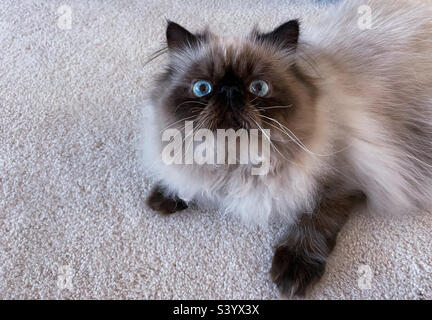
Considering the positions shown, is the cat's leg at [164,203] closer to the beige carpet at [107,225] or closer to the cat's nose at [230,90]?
the beige carpet at [107,225]

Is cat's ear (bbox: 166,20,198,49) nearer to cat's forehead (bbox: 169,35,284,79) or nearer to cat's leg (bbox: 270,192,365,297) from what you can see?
cat's forehead (bbox: 169,35,284,79)

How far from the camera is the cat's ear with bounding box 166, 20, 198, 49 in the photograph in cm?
98

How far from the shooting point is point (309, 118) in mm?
899

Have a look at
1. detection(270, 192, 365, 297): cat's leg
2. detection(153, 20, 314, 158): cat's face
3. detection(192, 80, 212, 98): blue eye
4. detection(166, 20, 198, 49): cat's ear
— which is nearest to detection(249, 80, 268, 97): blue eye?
detection(153, 20, 314, 158): cat's face

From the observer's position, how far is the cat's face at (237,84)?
2.72 ft

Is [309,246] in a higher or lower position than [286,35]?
lower

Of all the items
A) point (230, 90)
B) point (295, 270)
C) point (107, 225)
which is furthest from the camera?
point (107, 225)

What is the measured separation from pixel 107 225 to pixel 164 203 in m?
0.18

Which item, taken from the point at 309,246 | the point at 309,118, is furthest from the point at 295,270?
the point at 309,118

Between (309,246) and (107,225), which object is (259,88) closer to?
(309,246)

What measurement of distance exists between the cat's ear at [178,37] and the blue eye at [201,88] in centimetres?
18

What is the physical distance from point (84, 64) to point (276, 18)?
97 centimetres

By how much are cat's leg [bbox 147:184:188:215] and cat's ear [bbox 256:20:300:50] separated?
1.75 ft

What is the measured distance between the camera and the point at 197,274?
0.99 metres
